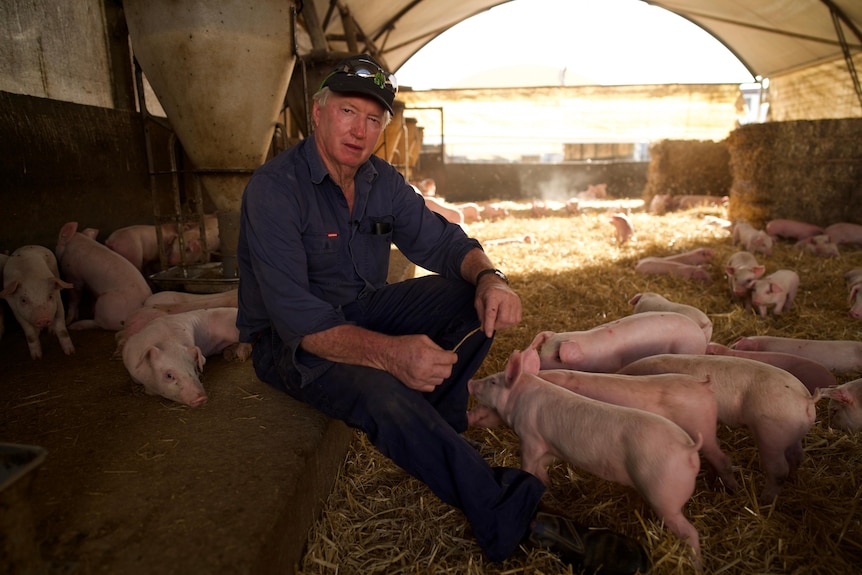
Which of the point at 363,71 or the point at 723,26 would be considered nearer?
the point at 363,71

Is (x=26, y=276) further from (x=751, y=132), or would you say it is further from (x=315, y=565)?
(x=751, y=132)

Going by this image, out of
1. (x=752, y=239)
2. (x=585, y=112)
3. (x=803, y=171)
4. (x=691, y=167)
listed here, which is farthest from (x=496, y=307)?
(x=585, y=112)

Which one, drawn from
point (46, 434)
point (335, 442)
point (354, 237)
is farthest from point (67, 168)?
point (335, 442)

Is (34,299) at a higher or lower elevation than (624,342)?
higher

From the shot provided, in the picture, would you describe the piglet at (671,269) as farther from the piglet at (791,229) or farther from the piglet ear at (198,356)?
the piglet ear at (198,356)

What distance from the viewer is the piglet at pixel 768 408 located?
7.02ft

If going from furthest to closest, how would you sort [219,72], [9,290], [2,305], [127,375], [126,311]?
[126,311], [219,72], [2,305], [9,290], [127,375]

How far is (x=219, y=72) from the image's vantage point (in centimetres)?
341

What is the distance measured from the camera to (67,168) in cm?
392

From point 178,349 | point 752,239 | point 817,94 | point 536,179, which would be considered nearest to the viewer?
point 178,349

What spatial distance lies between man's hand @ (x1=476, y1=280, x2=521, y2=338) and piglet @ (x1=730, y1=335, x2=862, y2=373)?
1.90m

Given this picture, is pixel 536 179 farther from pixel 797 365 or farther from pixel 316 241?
pixel 316 241

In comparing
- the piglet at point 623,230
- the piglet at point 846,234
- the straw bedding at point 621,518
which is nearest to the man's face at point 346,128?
the straw bedding at point 621,518

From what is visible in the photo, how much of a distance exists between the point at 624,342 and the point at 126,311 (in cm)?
310
